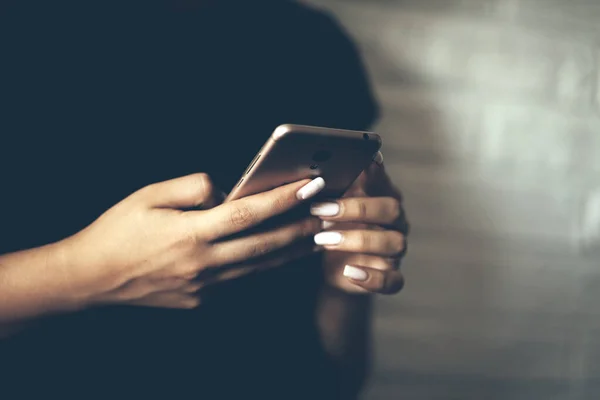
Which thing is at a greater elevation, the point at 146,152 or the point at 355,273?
the point at 146,152

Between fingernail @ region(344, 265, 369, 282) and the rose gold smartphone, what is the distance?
164 mm

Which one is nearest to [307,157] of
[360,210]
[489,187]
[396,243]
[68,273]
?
[360,210]

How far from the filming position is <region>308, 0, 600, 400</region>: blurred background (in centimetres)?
124

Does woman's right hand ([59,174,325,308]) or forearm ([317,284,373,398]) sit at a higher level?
woman's right hand ([59,174,325,308])

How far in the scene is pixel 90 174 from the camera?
813mm

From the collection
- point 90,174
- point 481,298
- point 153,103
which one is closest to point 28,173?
point 90,174

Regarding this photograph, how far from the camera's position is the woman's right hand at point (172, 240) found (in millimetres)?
551

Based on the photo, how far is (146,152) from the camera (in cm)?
85

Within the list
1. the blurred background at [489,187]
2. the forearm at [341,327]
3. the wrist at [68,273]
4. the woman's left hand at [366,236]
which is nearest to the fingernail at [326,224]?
the woman's left hand at [366,236]

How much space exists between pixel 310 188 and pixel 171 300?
0.91 ft

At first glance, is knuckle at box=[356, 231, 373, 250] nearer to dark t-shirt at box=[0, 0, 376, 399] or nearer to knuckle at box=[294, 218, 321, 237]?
knuckle at box=[294, 218, 321, 237]

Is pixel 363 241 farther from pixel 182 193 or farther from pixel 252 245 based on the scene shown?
pixel 182 193

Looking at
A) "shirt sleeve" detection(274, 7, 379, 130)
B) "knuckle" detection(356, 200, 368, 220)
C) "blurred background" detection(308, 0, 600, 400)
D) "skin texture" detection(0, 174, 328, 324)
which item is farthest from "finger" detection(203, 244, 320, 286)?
"blurred background" detection(308, 0, 600, 400)

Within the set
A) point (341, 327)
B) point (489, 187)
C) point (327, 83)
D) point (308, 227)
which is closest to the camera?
point (308, 227)
